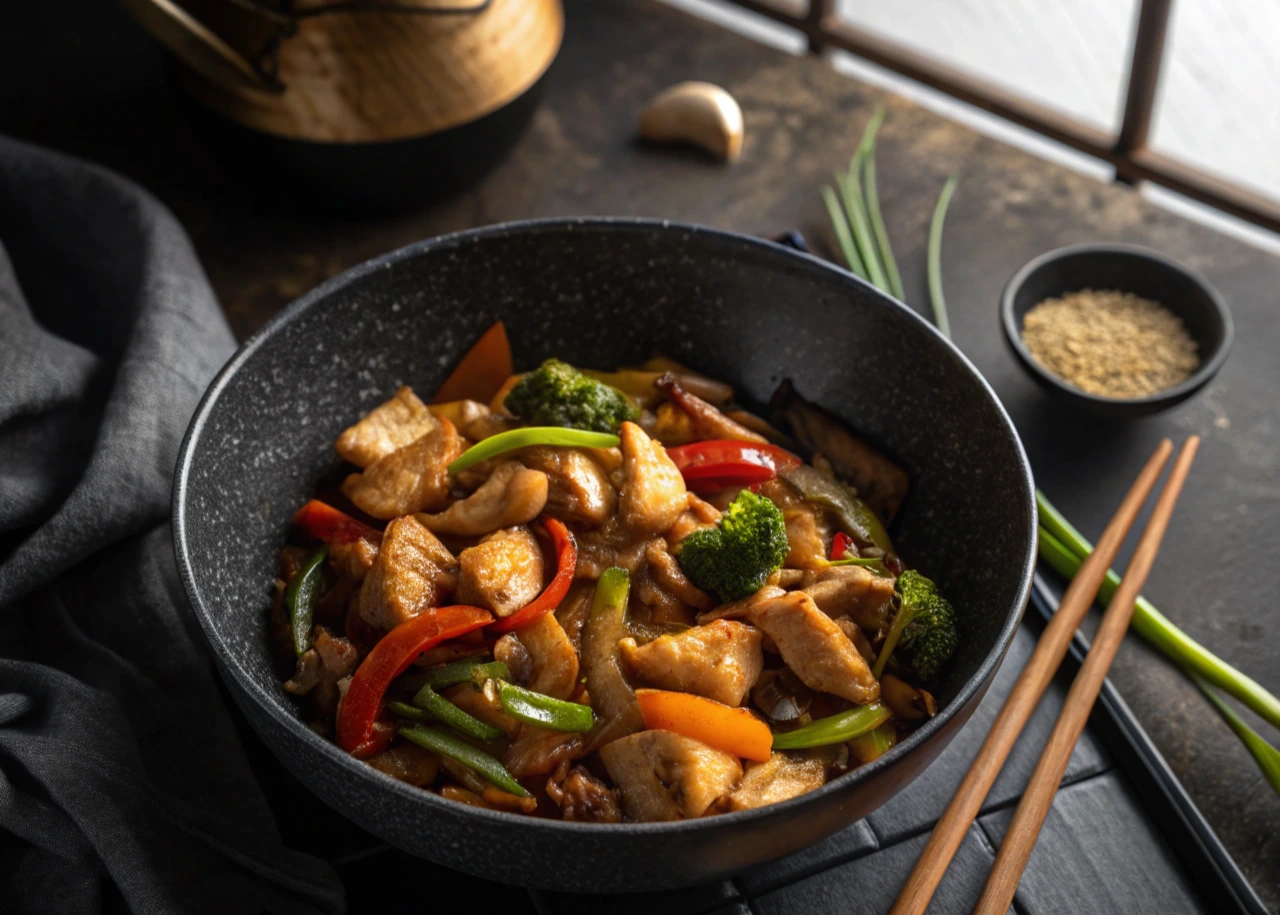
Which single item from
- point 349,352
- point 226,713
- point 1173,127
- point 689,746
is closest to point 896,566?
point 689,746

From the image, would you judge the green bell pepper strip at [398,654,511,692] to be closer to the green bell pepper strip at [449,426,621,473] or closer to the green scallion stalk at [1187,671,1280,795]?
the green bell pepper strip at [449,426,621,473]

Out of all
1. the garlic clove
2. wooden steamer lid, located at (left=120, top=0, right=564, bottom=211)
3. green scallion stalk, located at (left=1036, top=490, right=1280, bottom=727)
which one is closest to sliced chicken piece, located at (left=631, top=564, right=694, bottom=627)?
green scallion stalk, located at (left=1036, top=490, right=1280, bottom=727)

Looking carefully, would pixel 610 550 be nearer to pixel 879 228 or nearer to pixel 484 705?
pixel 484 705

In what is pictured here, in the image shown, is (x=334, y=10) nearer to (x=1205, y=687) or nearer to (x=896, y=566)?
(x=896, y=566)

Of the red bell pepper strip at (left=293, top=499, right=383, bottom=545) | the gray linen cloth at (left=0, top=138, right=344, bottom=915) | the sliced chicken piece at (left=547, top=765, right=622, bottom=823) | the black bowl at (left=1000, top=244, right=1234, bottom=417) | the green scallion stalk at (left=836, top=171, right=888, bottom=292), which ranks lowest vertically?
the gray linen cloth at (left=0, top=138, right=344, bottom=915)

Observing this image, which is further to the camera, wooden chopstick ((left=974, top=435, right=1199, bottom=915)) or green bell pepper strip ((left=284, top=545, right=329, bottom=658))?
green bell pepper strip ((left=284, top=545, right=329, bottom=658))

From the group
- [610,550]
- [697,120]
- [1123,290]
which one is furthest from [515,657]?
[697,120]
